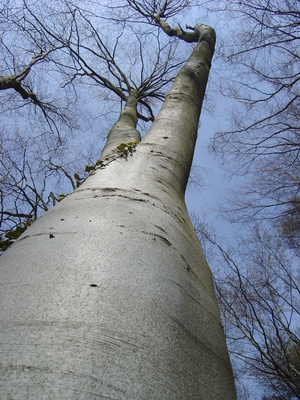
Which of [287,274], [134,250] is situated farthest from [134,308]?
[287,274]

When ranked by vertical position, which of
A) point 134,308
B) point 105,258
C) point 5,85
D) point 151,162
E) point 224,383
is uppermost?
point 5,85

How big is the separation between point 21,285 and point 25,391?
23cm

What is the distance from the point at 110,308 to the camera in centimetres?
52

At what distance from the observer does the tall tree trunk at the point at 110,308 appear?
0.41m

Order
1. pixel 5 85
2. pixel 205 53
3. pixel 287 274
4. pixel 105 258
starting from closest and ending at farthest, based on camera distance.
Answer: pixel 105 258 < pixel 205 53 < pixel 287 274 < pixel 5 85

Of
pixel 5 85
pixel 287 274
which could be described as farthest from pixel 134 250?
pixel 5 85

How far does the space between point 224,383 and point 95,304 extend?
1.10 feet

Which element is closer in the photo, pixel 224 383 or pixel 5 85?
pixel 224 383

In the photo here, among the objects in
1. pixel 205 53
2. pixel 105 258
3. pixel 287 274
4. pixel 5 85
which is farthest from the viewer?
pixel 5 85

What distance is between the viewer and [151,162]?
1.34 metres

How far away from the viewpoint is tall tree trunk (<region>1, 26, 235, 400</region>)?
41cm

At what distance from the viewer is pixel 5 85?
4.59 metres

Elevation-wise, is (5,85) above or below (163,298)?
above

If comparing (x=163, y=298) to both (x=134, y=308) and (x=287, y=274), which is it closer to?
(x=134, y=308)
